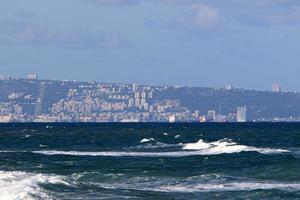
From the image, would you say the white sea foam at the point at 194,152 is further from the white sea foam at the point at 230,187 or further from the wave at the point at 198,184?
the white sea foam at the point at 230,187

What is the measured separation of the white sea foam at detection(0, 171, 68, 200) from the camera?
47.1 metres

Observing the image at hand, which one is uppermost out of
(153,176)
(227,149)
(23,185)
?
(227,149)

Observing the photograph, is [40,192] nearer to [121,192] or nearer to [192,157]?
[121,192]

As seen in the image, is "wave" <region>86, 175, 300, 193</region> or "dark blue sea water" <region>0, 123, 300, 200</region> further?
"wave" <region>86, 175, 300, 193</region>

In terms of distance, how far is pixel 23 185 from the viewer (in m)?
51.1

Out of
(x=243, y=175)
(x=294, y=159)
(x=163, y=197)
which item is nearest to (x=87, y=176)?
(x=243, y=175)

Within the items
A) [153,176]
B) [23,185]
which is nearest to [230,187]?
[23,185]

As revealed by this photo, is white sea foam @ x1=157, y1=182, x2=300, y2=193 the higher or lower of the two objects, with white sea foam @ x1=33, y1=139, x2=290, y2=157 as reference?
lower

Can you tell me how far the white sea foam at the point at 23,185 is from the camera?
154ft

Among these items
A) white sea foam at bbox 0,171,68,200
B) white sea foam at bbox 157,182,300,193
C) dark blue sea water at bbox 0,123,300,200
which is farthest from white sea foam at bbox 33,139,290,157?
white sea foam at bbox 0,171,68,200

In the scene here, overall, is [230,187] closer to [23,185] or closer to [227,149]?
[23,185]

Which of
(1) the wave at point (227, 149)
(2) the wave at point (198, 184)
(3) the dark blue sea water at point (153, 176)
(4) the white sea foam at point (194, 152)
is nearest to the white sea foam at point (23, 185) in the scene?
(3) the dark blue sea water at point (153, 176)

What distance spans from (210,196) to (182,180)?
34.3ft

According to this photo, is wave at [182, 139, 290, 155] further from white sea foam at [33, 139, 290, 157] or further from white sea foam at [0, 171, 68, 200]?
white sea foam at [0, 171, 68, 200]
